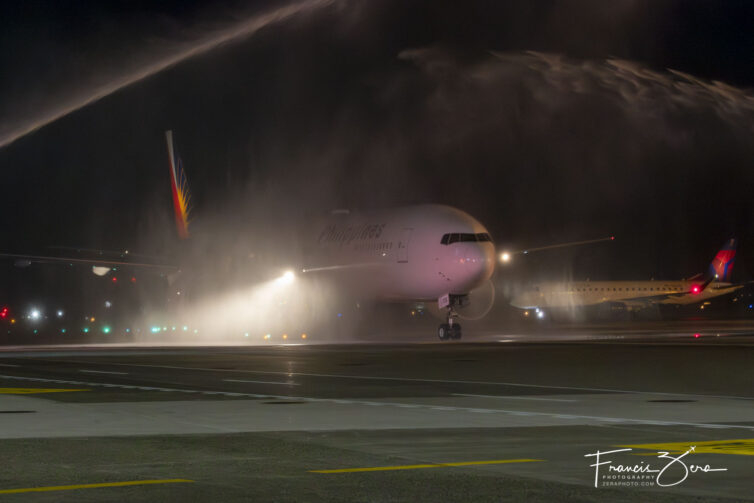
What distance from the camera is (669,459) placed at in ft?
41.8

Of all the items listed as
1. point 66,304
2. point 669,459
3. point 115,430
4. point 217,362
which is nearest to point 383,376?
point 217,362

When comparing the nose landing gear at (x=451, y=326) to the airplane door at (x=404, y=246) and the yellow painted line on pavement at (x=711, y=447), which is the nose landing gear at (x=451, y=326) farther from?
the yellow painted line on pavement at (x=711, y=447)

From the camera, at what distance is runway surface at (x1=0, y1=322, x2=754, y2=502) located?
36.0 ft

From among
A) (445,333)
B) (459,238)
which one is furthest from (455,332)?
(459,238)

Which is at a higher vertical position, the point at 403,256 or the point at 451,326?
the point at 403,256

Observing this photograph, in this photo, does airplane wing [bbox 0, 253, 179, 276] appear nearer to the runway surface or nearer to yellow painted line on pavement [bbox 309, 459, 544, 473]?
the runway surface

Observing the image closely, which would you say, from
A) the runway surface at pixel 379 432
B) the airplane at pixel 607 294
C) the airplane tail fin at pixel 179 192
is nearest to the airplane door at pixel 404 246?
the airplane tail fin at pixel 179 192

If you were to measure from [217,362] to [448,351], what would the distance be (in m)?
10.3

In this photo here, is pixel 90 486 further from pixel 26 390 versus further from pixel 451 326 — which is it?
pixel 451 326

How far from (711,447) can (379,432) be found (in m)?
4.72

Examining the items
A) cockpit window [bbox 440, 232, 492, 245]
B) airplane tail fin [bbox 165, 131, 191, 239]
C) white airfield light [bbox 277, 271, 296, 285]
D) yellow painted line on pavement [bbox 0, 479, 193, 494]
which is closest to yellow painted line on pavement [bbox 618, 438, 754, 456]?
yellow painted line on pavement [bbox 0, 479, 193, 494]

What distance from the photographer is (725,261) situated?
124125 mm

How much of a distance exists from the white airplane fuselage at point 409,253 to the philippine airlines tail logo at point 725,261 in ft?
235

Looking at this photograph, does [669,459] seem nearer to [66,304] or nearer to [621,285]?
[66,304]
